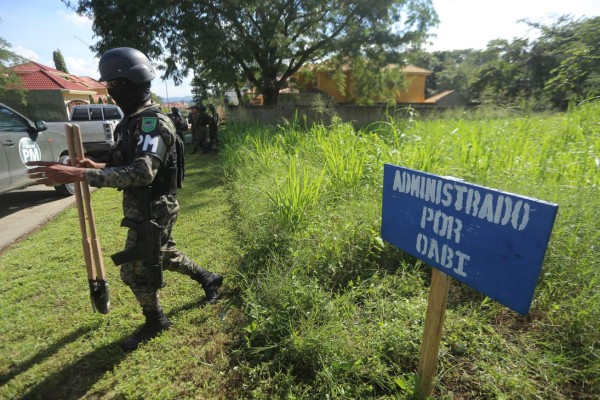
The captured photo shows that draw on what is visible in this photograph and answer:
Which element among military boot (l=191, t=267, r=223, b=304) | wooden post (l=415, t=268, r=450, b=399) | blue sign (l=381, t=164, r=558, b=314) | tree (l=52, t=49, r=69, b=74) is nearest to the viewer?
blue sign (l=381, t=164, r=558, b=314)

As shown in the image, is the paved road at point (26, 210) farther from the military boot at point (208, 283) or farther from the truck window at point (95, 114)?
the truck window at point (95, 114)

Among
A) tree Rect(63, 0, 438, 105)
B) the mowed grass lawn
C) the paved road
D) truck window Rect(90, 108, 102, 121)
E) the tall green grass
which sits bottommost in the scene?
the mowed grass lawn

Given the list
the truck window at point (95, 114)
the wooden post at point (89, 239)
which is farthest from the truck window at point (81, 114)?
the wooden post at point (89, 239)

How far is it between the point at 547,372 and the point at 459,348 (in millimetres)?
400

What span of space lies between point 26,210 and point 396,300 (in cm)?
602

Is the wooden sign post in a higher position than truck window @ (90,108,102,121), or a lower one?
lower

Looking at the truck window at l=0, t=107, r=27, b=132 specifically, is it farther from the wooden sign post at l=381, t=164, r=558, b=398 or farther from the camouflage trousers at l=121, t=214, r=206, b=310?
the wooden sign post at l=381, t=164, r=558, b=398

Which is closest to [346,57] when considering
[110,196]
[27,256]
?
[110,196]

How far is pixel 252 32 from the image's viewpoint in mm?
14000

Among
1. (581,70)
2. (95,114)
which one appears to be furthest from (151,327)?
(95,114)

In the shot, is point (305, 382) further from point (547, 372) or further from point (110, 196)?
point (110, 196)

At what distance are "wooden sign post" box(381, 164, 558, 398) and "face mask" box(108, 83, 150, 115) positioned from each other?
167 centimetres

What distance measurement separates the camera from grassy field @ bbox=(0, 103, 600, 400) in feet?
5.69

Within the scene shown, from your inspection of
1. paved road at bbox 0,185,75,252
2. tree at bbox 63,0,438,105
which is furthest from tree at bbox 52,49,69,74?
paved road at bbox 0,185,75,252
